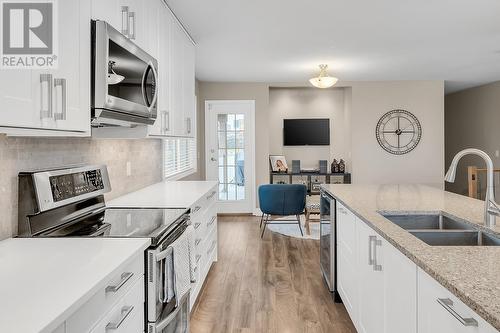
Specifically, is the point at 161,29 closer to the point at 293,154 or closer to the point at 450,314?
the point at 450,314

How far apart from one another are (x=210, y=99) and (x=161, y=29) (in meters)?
4.01

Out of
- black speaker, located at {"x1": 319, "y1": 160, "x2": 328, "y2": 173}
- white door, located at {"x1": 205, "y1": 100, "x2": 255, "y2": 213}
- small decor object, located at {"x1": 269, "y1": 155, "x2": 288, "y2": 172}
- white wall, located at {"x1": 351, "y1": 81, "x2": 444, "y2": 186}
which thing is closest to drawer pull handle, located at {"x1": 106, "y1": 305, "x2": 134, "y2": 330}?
white door, located at {"x1": 205, "y1": 100, "x2": 255, "y2": 213}

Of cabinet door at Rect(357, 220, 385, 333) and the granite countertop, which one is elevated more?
the granite countertop

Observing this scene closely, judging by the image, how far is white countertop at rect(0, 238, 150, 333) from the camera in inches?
35.4

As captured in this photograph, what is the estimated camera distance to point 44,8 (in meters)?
1.47

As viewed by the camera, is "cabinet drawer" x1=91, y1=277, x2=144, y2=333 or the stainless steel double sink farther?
the stainless steel double sink

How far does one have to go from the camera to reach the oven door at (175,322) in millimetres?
1711

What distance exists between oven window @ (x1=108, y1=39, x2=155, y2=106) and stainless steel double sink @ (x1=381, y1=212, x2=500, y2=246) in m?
1.58

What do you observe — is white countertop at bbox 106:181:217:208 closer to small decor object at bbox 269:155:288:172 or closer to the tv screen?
small decor object at bbox 269:155:288:172

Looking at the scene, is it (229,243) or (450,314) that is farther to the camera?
(229,243)

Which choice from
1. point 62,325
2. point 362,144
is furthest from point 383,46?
point 62,325

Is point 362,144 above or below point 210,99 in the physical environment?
below

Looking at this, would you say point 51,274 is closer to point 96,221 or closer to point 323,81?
point 96,221

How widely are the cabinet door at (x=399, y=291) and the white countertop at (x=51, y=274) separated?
1025mm
